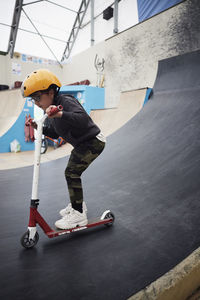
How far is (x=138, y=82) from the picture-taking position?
6.27 metres

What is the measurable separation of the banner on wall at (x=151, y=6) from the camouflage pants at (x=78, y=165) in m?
7.06

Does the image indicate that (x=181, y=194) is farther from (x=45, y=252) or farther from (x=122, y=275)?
(x=45, y=252)

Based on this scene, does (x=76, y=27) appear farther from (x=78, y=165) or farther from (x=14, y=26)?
(x=78, y=165)

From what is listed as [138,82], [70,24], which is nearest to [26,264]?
[138,82]

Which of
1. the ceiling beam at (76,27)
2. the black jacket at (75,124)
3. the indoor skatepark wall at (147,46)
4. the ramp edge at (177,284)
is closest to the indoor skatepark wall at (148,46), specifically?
the indoor skatepark wall at (147,46)

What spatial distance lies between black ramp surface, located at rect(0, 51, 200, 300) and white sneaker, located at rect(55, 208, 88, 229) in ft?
0.26

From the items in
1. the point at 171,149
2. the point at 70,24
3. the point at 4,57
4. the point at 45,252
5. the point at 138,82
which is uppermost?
the point at 70,24

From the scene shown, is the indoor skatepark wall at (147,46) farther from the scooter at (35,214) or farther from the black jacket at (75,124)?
the scooter at (35,214)

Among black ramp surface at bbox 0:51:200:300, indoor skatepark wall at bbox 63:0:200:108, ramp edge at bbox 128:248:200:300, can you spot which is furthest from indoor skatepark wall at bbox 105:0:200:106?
ramp edge at bbox 128:248:200:300

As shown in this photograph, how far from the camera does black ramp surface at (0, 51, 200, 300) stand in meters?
0.98

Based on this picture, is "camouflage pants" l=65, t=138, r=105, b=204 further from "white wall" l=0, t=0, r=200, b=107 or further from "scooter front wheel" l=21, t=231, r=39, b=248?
"white wall" l=0, t=0, r=200, b=107

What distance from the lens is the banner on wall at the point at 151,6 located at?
6418mm

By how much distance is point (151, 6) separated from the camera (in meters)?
6.89

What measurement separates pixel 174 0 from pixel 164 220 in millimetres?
7394
